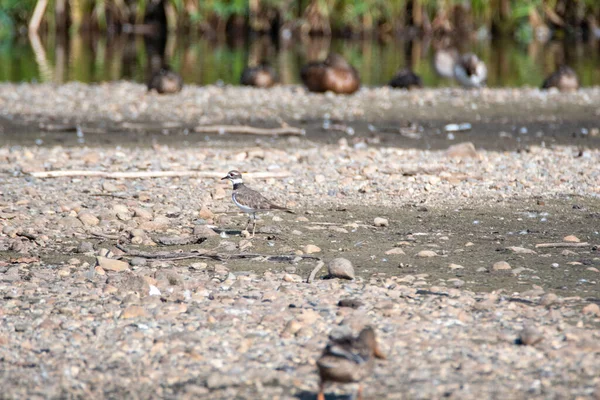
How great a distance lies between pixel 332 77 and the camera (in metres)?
16.3

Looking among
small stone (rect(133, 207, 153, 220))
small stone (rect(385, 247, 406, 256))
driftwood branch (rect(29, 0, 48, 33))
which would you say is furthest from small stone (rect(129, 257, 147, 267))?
driftwood branch (rect(29, 0, 48, 33))

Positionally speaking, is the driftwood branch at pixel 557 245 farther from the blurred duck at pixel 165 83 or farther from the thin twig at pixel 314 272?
the blurred duck at pixel 165 83

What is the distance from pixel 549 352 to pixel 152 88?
12.2m

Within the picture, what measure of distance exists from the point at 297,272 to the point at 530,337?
1867 mm

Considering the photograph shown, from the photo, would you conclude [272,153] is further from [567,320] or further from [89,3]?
[89,3]

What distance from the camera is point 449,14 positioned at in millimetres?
34719

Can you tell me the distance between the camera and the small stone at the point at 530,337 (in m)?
5.07

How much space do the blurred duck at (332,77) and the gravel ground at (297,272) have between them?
4.91 meters

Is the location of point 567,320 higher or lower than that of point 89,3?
lower

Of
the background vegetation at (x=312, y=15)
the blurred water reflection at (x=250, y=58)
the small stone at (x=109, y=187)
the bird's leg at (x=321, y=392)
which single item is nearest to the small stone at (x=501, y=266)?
the bird's leg at (x=321, y=392)

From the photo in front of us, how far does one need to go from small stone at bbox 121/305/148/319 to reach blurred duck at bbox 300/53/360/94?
11194 mm

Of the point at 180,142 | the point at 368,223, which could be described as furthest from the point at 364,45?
the point at 368,223

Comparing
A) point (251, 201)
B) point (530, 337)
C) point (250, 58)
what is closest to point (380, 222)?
point (251, 201)

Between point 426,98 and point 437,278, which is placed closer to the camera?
point 437,278
